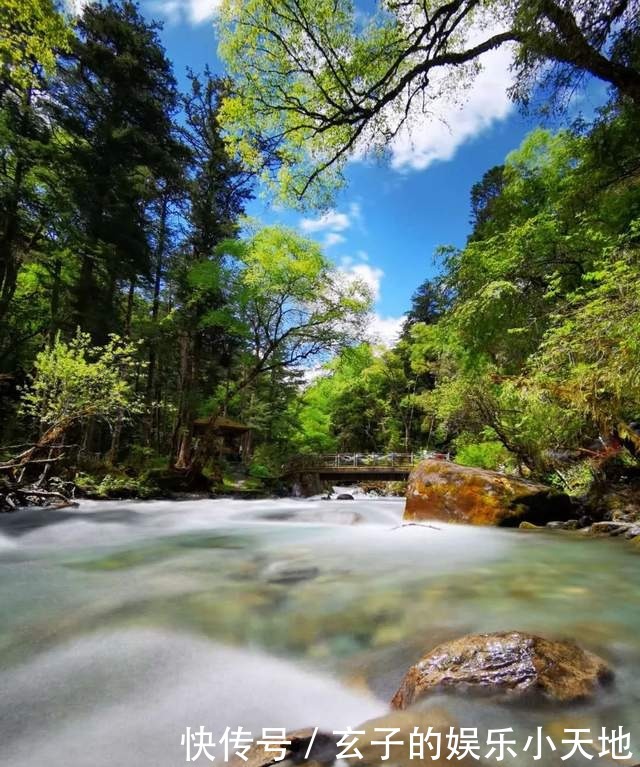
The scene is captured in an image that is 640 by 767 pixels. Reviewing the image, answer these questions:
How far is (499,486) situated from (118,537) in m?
7.20

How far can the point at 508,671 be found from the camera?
212 centimetres

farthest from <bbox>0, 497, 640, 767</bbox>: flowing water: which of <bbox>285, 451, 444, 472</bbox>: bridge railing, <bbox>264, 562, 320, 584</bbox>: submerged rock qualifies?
<bbox>285, 451, 444, 472</bbox>: bridge railing

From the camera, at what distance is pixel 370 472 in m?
23.4

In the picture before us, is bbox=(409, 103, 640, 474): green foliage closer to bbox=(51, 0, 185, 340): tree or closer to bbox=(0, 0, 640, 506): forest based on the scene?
bbox=(0, 0, 640, 506): forest

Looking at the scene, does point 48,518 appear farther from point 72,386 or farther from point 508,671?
point 508,671

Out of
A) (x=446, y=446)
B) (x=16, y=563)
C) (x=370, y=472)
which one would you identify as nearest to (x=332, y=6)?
(x=16, y=563)

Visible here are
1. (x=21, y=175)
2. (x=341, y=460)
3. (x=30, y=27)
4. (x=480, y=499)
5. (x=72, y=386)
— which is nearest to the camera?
(x=30, y=27)

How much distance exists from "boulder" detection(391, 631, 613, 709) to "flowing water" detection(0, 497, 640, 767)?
0.27ft

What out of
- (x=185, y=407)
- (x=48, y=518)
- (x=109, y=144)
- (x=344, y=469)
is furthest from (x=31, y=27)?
(x=344, y=469)

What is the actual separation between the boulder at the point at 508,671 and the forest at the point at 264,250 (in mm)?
3597

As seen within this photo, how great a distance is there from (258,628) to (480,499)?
20.6ft

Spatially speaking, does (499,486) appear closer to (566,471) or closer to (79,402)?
(566,471)

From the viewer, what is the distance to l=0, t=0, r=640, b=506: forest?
6.03 meters

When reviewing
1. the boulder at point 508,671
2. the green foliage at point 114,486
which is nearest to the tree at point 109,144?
the green foliage at point 114,486
